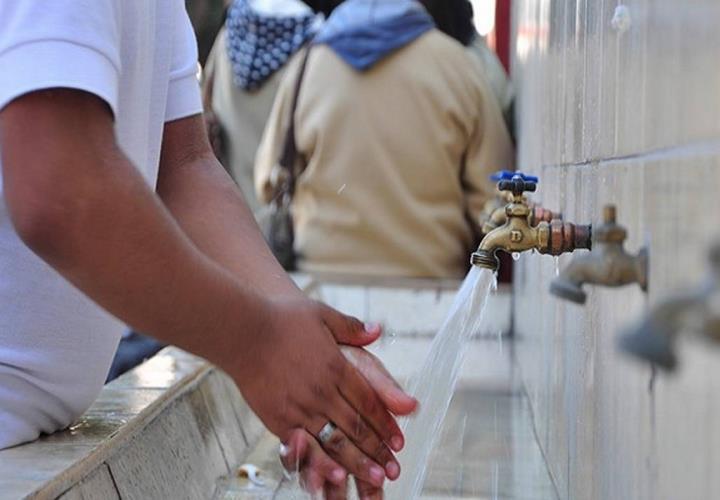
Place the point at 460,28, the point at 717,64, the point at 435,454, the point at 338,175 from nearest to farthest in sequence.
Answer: the point at 717,64, the point at 435,454, the point at 338,175, the point at 460,28

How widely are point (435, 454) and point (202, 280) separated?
1942 millimetres

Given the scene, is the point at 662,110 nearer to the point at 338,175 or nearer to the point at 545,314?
the point at 545,314

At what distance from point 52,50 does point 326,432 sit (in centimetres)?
72

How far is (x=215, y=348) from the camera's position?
1.67 m

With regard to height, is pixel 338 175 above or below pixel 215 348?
below

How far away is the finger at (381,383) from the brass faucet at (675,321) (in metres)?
0.91

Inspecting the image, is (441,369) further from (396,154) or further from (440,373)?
(396,154)

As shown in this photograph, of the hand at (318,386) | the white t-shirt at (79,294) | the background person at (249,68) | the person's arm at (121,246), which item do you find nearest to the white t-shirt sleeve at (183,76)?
the white t-shirt at (79,294)

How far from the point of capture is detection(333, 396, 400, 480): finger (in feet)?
6.26

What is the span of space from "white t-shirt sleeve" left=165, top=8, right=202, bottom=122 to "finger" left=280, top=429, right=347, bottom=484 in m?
0.70

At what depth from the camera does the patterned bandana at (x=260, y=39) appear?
20.6 ft

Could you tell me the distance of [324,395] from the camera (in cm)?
185

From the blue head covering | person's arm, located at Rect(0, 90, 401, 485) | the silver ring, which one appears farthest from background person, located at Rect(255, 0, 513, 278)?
person's arm, located at Rect(0, 90, 401, 485)

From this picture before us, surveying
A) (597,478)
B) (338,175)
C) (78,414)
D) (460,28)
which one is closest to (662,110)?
(597,478)
